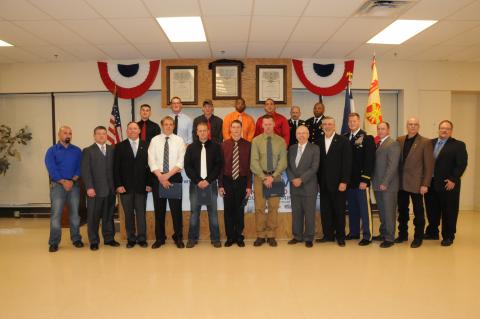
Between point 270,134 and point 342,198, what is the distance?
1.26 m

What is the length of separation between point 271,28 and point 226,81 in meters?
1.94

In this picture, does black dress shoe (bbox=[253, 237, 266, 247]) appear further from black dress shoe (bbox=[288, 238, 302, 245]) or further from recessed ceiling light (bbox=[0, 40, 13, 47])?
recessed ceiling light (bbox=[0, 40, 13, 47])

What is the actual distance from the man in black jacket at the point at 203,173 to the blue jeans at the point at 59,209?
1541 mm

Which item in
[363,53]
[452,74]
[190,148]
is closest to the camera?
[190,148]

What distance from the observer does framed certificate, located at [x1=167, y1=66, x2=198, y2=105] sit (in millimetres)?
7387

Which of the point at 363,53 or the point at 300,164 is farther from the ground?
the point at 363,53

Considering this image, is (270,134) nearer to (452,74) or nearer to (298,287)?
(298,287)

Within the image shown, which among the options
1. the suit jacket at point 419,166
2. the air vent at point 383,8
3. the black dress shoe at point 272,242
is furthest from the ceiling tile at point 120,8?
the suit jacket at point 419,166

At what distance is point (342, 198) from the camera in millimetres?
4941

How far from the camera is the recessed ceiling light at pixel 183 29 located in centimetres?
526

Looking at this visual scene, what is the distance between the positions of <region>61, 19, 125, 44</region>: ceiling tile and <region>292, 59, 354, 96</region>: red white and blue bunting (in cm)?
352

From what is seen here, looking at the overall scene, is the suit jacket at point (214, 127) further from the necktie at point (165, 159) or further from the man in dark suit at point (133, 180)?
the man in dark suit at point (133, 180)

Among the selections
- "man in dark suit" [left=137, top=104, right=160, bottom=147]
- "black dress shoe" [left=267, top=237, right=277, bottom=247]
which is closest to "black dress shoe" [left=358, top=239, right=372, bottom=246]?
"black dress shoe" [left=267, top=237, right=277, bottom=247]

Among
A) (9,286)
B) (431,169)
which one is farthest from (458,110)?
(9,286)
